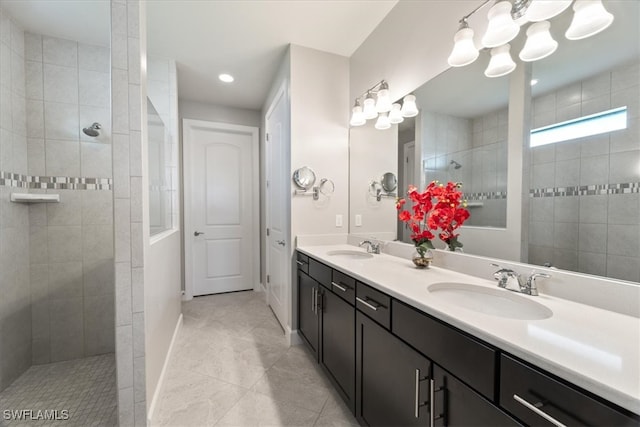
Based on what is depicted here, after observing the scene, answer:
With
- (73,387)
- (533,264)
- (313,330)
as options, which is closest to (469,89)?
(533,264)

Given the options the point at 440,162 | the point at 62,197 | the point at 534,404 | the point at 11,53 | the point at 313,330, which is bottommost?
the point at 313,330

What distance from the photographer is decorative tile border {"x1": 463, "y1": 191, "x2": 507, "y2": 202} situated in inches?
49.1

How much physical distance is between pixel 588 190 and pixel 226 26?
2.54 meters

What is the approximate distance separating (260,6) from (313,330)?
2.45 m

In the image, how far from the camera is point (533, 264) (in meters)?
1.10

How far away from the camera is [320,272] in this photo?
6.07ft

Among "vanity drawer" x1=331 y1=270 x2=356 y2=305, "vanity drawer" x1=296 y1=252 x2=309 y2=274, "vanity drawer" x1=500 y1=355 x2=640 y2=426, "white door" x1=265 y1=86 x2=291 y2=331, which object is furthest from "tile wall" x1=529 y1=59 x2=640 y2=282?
"white door" x1=265 y1=86 x2=291 y2=331

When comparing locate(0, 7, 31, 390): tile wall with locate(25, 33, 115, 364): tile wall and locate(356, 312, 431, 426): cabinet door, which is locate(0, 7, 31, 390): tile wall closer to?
locate(25, 33, 115, 364): tile wall

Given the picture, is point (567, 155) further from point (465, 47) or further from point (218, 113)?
point (218, 113)

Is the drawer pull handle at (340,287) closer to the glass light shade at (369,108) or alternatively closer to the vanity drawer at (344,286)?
the vanity drawer at (344,286)

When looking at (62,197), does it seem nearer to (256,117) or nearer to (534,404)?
(256,117)

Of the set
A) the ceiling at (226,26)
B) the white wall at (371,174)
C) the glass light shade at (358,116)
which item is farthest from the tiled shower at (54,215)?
the white wall at (371,174)

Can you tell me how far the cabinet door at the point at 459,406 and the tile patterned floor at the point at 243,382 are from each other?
860mm

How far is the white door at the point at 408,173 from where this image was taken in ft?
6.01
